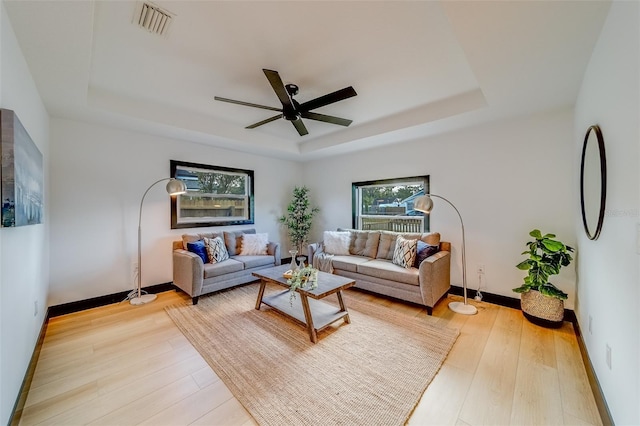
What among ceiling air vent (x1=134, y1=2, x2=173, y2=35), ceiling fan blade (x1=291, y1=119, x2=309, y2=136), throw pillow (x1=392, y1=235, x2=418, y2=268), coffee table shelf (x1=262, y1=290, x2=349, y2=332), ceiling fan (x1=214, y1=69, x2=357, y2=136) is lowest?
coffee table shelf (x1=262, y1=290, x2=349, y2=332)

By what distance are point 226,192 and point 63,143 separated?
2186 mm

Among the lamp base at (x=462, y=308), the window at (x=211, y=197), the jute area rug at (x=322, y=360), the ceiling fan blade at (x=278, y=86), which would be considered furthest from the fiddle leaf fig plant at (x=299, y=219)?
the lamp base at (x=462, y=308)

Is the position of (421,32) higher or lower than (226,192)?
higher

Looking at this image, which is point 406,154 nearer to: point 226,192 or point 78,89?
point 226,192

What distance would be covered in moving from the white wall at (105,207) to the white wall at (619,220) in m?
4.66

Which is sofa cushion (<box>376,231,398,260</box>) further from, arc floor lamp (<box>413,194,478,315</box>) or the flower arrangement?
the flower arrangement

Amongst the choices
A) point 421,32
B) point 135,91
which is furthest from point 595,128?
point 135,91

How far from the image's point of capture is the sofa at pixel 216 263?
321 centimetres

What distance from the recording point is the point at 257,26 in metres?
1.76

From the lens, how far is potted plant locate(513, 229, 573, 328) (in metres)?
2.51

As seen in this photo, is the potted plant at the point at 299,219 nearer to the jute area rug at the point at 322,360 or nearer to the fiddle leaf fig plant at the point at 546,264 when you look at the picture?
the jute area rug at the point at 322,360

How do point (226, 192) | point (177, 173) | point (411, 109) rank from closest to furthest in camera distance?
point (411, 109), point (177, 173), point (226, 192)

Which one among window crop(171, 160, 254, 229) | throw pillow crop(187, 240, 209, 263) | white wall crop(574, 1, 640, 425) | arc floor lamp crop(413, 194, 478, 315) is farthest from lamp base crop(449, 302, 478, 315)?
window crop(171, 160, 254, 229)

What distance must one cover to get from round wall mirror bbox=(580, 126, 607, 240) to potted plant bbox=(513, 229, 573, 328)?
56cm
